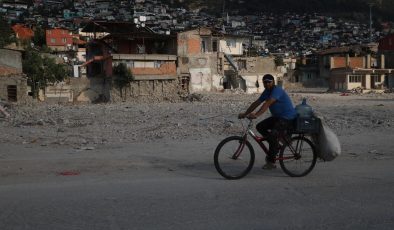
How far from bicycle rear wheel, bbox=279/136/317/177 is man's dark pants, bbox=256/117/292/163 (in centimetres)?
15

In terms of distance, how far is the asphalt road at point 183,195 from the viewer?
17.7 feet

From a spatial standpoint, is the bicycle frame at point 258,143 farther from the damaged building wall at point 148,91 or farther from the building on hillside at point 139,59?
the building on hillside at point 139,59

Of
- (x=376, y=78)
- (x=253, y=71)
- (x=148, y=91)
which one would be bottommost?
(x=148, y=91)

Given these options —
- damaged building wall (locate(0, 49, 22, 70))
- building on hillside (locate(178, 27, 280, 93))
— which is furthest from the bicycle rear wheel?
building on hillside (locate(178, 27, 280, 93))

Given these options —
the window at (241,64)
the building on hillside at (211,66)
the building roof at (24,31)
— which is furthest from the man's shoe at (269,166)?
the building roof at (24,31)

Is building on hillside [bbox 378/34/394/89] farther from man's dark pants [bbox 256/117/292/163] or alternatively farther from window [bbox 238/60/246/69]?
man's dark pants [bbox 256/117/292/163]

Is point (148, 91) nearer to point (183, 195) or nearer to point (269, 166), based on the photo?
point (269, 166)

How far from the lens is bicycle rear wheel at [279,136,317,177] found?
7.95m

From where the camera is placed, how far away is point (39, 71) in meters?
44.5

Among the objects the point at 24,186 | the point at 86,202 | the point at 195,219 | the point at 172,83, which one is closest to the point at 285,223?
the point at 195,219

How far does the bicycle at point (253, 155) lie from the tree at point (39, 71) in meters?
39.3

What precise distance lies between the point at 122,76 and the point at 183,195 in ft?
127

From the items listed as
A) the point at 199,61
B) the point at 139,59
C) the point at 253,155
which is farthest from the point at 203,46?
the point at 253,155

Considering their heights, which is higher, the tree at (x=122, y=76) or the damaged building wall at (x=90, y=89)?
the tree at (x=122, y=76)
